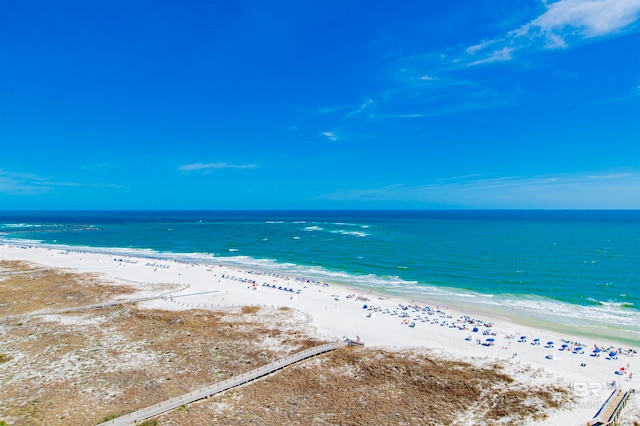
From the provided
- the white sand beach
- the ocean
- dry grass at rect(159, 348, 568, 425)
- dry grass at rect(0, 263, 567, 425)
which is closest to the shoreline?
the ocean

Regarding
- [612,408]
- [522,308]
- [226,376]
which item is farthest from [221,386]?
[522,308]

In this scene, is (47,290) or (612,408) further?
(47,290)

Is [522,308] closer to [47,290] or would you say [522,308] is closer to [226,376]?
[226,376]

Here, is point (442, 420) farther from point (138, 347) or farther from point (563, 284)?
point (563, 284)

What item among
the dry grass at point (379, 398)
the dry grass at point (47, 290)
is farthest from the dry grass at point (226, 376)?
the dry grass at point (47, 290)

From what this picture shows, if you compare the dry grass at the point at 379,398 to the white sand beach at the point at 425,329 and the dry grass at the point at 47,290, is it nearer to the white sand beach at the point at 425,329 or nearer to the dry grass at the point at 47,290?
the white sand beach at the point at 425,329

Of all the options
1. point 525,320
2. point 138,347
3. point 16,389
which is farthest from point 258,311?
point 525,320
